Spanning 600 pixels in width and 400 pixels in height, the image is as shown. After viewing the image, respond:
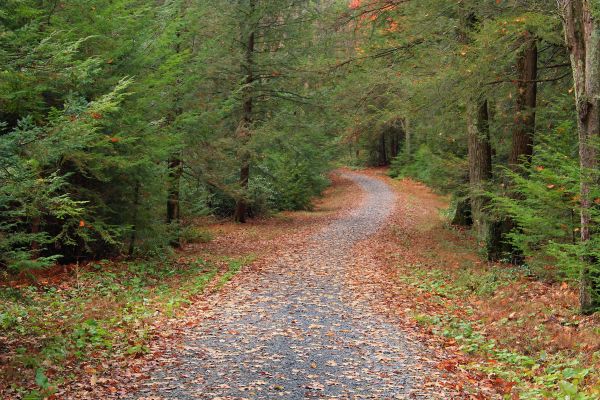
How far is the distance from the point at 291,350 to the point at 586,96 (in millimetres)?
5766

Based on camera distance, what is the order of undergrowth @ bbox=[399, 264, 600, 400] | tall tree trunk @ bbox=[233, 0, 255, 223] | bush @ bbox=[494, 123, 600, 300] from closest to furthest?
1. undergrowth @ bbox=[399, 264, 600, 400]
2. bush @ bbox=[494, 123, 600, 300]
3. tall tree trunk @ bbox=[233, 0, 255, 223]

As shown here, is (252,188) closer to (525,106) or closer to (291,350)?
(525,106)

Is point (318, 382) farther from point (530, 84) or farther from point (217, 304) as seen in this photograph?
point (530, 84)

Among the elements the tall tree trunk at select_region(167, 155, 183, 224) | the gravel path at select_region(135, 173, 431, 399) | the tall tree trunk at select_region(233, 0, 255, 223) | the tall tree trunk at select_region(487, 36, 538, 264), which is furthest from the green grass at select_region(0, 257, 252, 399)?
the tall tree trunk at select_region(233, 0, 255, 223)

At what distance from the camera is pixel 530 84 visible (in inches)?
489

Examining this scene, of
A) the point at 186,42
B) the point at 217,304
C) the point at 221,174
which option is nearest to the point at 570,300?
the point at 217,304

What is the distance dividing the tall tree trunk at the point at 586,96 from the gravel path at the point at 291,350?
299 cm

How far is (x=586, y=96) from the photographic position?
8.30 meters

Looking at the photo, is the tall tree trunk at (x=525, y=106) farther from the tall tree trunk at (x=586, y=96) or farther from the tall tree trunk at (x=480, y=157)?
the tall tree trunk at (x=586, y=96)

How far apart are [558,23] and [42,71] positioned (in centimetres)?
902

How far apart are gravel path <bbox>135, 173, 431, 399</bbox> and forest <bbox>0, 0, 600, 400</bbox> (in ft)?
0.30

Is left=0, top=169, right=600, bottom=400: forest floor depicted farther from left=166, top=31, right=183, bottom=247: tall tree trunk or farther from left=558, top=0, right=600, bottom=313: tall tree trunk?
left=166, top=31, right=183, bottom=247: tall tree trunk

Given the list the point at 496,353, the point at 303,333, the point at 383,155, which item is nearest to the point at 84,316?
the point at 303,333

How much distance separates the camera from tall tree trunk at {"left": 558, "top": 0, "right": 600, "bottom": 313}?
8.12 meters
